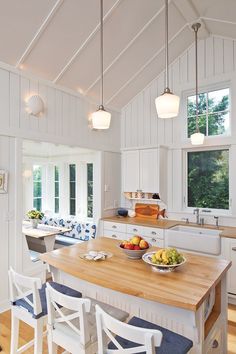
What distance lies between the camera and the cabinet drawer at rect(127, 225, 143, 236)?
3820 millimetres

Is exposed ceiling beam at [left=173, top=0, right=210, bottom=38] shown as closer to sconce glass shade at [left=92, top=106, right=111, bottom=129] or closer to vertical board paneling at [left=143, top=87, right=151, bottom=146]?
vertical board paneling at [left=143, top=87, right=151, bottom=146]

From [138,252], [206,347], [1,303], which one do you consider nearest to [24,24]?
[138,252]

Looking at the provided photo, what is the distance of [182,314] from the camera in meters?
1.55

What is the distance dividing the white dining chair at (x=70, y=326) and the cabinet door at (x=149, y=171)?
264cm

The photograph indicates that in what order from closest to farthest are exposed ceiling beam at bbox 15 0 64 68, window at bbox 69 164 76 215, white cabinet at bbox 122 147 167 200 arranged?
exposed ceiling beam at bbox 15 0 64 68 < white cabinet at bbox 122 147 167 200 < window at bbox 69 164 76 215

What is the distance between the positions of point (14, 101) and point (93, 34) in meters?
1.27

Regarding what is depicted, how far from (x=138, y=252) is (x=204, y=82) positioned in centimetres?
304

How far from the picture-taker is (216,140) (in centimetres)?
369

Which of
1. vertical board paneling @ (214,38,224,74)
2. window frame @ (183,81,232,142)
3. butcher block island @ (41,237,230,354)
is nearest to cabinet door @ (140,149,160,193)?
window frame @ (183,81,232,142)

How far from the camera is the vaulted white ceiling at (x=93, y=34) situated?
8.53ft

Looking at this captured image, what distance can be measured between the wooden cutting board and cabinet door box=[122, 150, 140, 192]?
41 centimetres

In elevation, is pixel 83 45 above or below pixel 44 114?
above

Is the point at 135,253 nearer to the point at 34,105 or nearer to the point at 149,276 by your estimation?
the point at 149,276

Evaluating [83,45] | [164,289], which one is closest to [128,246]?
[164,289]
